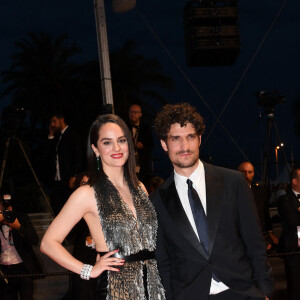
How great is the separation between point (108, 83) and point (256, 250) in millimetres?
4326

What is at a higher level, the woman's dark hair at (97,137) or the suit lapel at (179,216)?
the woman's dark hair at (97,137)

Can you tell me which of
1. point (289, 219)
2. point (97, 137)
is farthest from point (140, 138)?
point (97, 137)

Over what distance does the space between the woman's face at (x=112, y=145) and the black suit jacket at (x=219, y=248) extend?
41cm

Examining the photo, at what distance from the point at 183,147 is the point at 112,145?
1.51 feet

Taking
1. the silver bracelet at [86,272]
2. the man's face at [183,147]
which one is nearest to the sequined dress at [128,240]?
the silver bracelet at [86,272]

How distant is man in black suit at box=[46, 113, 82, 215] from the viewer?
21.6ft

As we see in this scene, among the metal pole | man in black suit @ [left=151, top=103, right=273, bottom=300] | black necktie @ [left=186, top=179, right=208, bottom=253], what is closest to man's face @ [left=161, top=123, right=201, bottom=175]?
man in black suit @ [left=151, top=103, right=273, bottom=300]

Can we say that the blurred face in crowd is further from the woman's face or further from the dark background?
the dark background

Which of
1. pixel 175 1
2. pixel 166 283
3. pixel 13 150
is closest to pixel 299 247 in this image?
pixel 166 283

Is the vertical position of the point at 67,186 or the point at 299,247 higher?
the point at 67,186

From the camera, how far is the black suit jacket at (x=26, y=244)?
5.30 meters

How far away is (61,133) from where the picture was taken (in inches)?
265

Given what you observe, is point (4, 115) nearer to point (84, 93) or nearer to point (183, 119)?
point (183, 119)

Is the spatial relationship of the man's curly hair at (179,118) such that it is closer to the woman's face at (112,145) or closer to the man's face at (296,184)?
the woman's face at (112,145)
